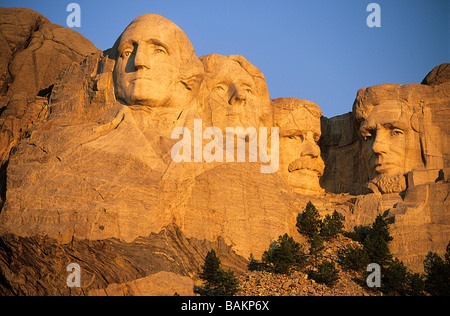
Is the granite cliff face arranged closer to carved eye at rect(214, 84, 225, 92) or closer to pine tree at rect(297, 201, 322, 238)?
carved eye at rect(214, 84, 225, 92)

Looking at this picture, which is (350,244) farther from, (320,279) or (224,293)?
(224,293)

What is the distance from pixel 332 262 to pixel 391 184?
4.21m

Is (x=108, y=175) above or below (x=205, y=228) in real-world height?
above

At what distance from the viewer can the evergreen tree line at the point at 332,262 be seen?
17.5 metres

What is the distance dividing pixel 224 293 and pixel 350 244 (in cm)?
441

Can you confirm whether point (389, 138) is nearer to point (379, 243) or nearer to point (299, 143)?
point (299, 143)

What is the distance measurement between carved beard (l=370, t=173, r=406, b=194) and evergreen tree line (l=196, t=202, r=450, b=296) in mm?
1564

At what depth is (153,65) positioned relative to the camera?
67.9 feet

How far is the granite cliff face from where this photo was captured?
17.5 meters

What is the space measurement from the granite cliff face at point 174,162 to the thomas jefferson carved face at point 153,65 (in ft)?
0.12

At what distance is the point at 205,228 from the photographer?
1888 centimetres

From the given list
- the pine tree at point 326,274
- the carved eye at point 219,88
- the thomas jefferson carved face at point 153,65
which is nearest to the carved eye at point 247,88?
Result: the carved eye at point 219,88
